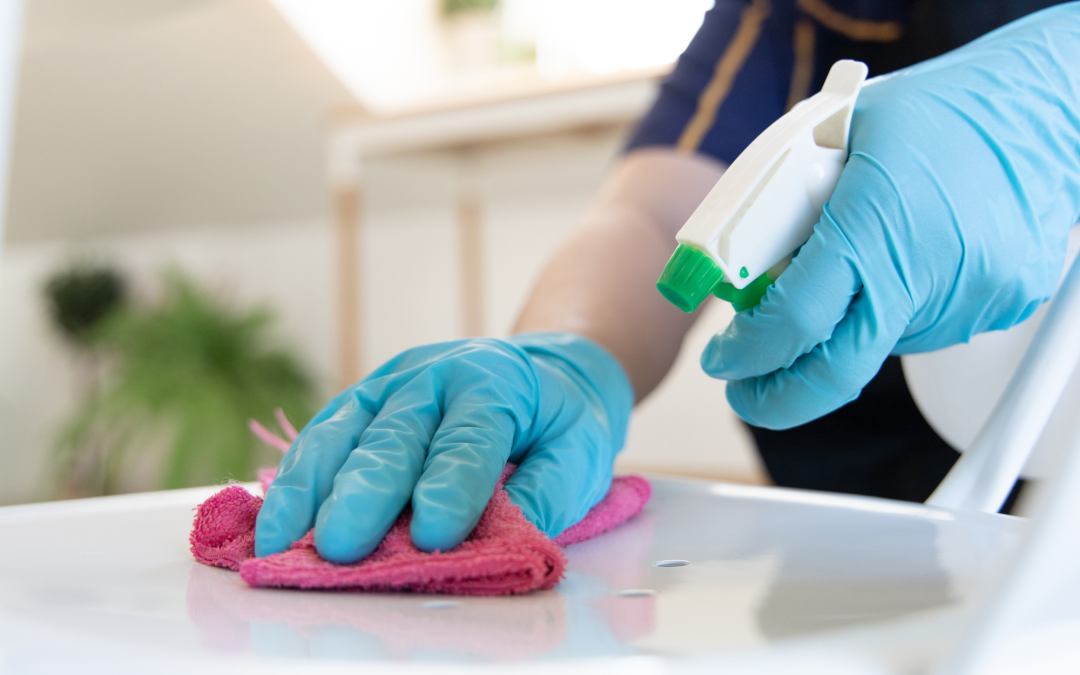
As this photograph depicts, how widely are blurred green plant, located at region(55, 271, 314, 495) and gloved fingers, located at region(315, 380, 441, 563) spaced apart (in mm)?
1738

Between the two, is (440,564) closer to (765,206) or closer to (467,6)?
(765,206)

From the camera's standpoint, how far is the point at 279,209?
2.47 meters

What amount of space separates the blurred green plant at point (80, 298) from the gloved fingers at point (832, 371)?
8.03 feet

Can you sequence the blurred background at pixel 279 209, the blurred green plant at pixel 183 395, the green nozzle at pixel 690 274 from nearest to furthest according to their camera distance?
1. the green nozzle at pixel 690 274
2. the blurred background at pixel 279 209
3. the blurred green plant at pixel 183 395

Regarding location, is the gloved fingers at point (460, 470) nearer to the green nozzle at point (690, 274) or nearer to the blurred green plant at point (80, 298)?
the green nozzle at point (690, 274)

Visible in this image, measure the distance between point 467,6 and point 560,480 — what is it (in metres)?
2.24

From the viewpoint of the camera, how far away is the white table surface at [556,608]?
186mm

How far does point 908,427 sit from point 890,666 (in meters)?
0.62

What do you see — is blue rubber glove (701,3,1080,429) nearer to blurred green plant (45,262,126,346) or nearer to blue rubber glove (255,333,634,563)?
blue rubber glove (255,333,634,563)

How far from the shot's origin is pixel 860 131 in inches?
13.9

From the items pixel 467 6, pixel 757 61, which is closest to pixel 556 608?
pixel 757 61

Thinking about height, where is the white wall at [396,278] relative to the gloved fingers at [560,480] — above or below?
below

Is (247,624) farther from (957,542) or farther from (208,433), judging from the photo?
(208,433)

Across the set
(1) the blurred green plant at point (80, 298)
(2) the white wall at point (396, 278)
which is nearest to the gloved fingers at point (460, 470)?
(2) the white wall at point (396, 278)
